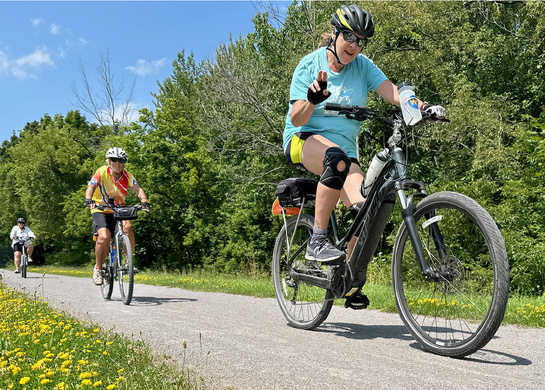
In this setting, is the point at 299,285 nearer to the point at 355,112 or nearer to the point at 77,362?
the point at 355,112

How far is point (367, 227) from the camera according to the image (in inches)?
147

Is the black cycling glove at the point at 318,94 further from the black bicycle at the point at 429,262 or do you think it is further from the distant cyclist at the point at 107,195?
the distant cyclist at the point at 107,195

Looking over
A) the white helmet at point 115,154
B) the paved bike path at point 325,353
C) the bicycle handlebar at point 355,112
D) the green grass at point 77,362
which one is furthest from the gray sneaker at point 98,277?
the bicycle handlebar at point 355,112

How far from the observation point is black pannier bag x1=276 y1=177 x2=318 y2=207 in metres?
4.47

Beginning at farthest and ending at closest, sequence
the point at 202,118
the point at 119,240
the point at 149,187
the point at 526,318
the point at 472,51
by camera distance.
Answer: the point at 149,187
the point at 202,118
the point at 472,51
the point at 119,240
the point at 526,318

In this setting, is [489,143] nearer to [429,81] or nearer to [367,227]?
[429,81]

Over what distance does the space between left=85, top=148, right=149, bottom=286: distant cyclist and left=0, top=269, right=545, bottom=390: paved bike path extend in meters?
2.18

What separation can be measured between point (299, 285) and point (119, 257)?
357 centimetres

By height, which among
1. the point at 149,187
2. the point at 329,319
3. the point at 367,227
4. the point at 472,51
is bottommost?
the point at 329,319

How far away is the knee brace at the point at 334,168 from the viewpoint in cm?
381

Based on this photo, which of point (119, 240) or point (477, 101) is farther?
point (477, 101)

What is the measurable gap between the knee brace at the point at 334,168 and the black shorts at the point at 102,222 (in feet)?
15.1

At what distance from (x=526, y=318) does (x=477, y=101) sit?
52.5 feet

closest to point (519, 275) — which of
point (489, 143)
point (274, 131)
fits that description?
point (489, 143)
